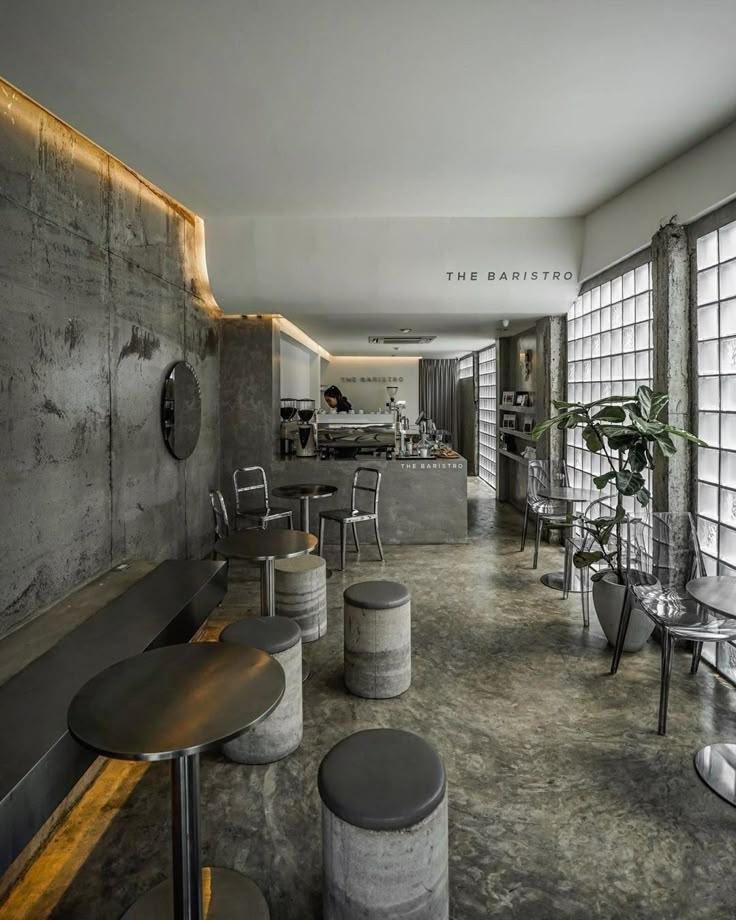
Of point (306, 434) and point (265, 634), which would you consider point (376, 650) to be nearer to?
point (265, 634)

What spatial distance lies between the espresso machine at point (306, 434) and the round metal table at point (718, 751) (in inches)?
178

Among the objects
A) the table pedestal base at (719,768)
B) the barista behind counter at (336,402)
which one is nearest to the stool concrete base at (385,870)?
the table pedestal base at (719,768)

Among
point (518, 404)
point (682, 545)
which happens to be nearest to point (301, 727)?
point (682, 545)

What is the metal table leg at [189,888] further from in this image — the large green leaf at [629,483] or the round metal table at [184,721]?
the large green leaf at [629,483]

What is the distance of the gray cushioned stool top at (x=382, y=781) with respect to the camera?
1.46 m

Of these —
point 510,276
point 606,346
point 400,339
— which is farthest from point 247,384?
point 606,346

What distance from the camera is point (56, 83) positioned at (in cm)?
274

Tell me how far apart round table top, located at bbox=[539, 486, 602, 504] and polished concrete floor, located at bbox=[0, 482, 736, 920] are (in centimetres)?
146

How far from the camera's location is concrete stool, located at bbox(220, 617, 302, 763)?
2.44 metres

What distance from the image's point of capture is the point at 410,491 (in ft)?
20.5

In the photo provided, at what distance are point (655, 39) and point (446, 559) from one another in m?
4.30

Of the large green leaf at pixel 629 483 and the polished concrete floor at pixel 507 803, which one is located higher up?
the large green leaf at pixel 629 483

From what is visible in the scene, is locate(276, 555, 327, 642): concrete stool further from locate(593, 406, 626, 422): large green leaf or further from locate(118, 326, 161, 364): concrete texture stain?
locate(593, 406, 626, 422): large green leaf

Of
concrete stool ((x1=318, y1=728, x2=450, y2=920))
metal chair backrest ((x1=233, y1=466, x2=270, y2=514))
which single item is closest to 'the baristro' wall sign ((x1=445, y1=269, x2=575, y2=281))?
metal chair backrest ((x1=233, y1=466, x2=270, y2=514))
